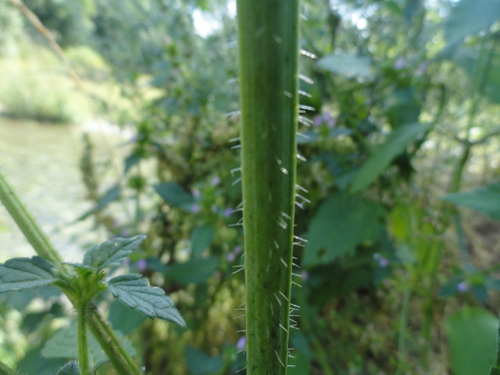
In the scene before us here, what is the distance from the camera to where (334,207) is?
669 mm

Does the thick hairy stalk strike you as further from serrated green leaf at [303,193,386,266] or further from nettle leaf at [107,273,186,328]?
serrated green leaf at [303,193,386,266]

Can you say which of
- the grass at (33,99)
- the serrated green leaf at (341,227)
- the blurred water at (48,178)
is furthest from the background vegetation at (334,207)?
the grass at (33,99)

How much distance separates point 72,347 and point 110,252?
0.10 meters

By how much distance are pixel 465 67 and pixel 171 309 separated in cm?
76

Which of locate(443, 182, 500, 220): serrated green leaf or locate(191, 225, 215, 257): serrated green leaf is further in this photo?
locate(191, 225, 215, 257): serrated green leaf

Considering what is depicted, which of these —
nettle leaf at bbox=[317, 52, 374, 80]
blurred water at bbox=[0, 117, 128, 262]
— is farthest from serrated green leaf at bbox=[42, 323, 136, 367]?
blurred water at bbox=[0, 117, 128, 262]

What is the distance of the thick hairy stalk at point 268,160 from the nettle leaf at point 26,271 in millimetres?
98

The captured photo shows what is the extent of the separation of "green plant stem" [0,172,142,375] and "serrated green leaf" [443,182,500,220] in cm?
44

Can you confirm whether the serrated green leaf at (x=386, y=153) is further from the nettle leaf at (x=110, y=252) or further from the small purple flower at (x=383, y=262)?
the nettle leaf at (x=110, y=252)

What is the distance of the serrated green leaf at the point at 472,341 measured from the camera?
19.3 inches

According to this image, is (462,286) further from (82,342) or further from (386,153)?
(82,342)

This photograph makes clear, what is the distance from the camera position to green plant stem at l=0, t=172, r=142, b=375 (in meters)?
0.18

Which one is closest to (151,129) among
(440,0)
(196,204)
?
(196,204)

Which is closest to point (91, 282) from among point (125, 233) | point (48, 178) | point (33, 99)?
point (125, 233)
